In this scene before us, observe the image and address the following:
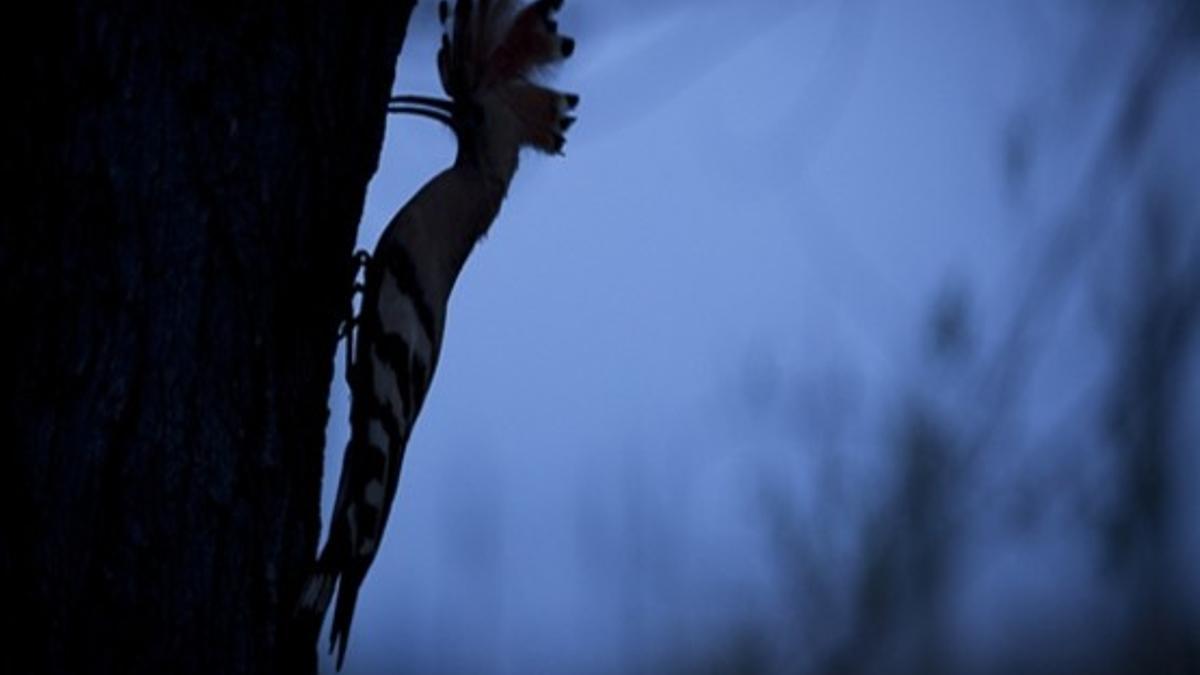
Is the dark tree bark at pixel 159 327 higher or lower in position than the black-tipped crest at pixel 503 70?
lower

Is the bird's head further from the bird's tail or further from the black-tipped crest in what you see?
the bird's tail

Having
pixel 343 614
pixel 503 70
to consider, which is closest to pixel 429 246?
pixel 503 70

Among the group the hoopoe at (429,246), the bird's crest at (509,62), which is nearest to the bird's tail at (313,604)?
the hoopoe at (429,246)

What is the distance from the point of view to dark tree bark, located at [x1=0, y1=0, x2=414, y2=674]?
1631mm

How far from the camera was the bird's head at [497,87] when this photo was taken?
2561mm

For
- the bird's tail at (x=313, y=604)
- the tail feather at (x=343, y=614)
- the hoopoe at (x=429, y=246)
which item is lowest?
the bird's tail at (x=313, y=604)

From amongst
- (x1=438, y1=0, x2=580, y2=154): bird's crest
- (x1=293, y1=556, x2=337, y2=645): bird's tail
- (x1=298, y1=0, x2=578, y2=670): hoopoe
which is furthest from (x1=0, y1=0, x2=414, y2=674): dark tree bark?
(x1=438, y1=0, x2=580, y2=154): bird's crest

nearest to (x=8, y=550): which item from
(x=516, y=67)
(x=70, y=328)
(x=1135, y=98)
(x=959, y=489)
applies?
(x=70, y=328)

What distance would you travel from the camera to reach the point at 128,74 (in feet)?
5.56

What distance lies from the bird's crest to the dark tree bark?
0.70 metres

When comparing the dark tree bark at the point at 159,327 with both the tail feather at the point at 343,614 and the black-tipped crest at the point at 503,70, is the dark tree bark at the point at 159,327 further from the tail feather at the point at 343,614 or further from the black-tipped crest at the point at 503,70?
the black-tipped crest at the point at 503,70

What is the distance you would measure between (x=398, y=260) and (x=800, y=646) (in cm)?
72

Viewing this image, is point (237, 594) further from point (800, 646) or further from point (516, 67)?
point (516, 67)

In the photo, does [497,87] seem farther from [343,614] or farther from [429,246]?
[343,614]
